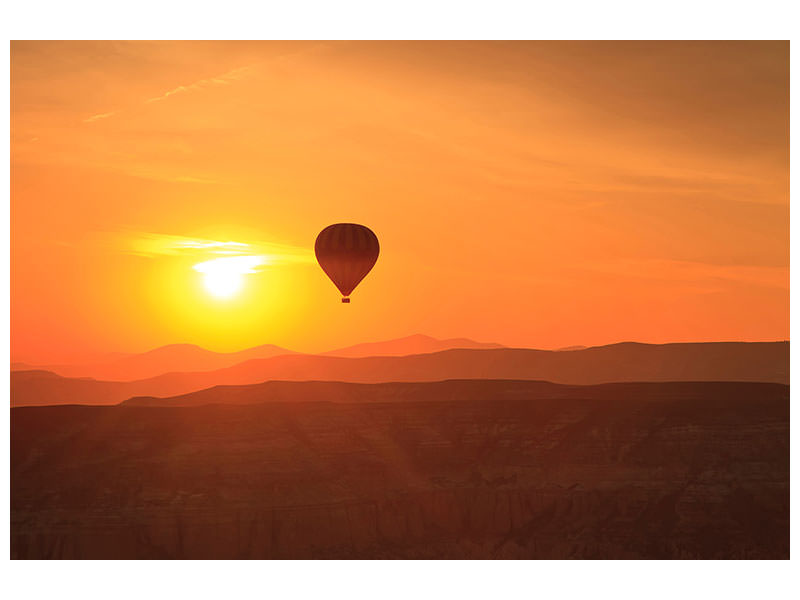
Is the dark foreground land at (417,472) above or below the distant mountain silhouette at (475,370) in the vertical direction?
below

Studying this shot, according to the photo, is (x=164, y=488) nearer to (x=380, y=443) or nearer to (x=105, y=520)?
(x=105, y=520)

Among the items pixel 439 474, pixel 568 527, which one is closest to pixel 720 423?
pixel 568 527

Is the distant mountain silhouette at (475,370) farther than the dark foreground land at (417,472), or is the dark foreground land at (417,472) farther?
the dark foreground land at (417,472)

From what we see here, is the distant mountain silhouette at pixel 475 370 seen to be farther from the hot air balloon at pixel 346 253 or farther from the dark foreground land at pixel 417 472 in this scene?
the hot air balloon at pixel 346 253

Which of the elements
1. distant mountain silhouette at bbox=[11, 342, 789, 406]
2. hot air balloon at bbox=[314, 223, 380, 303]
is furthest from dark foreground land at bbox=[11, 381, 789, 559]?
hot air balloon at bbox=[314, 223, 380, 303]

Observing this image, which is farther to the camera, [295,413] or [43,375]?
[295,413]

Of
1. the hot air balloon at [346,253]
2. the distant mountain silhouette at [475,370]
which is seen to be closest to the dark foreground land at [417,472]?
the distant mountain silhouette at [475,370]
